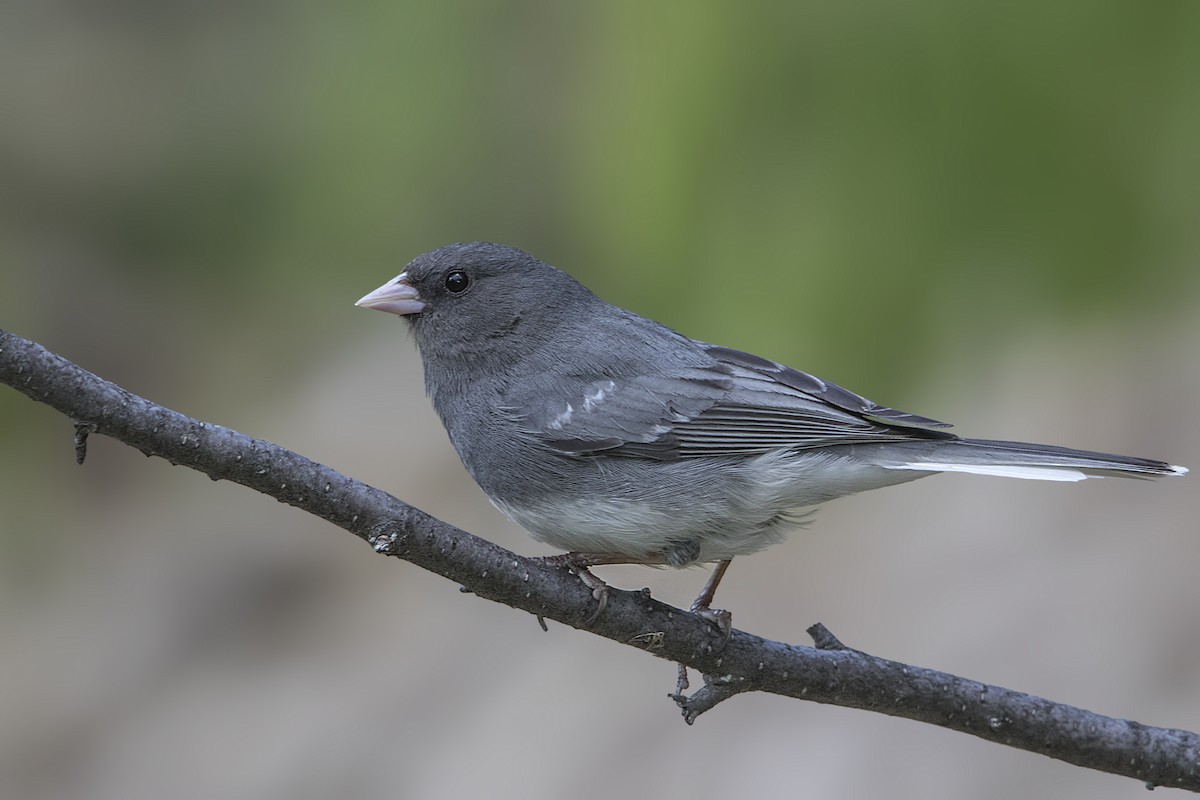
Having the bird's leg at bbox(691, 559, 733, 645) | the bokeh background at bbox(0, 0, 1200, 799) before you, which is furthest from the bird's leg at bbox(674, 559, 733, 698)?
the bokeh background at bbox(0, 0, 1200, 799)

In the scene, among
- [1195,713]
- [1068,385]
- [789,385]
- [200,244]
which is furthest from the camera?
[200,244]

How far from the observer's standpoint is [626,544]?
226cm

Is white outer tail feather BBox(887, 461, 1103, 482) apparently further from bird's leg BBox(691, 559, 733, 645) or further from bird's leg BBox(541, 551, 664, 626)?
bird's leg BBox(541, 551, 664, 626)

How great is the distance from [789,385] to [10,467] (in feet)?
11.1

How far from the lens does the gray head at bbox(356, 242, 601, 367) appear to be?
8.82ft

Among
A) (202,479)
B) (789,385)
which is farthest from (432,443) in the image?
(789,385)

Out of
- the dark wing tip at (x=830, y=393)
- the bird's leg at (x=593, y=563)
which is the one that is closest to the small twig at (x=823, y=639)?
the bird's leg at (x=593, y=563)

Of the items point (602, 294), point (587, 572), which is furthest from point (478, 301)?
point (602, 294)

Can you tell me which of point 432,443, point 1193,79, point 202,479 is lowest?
point 202,479

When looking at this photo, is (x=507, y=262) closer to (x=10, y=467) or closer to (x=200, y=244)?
(x=200, y=244)

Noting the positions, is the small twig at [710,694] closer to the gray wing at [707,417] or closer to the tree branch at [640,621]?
the tree branch at [640,621]

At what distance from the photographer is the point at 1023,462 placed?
2211mm

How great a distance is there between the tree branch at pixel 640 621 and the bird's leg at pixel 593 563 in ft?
0.06

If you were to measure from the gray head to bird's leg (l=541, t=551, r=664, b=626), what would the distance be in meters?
0.60
